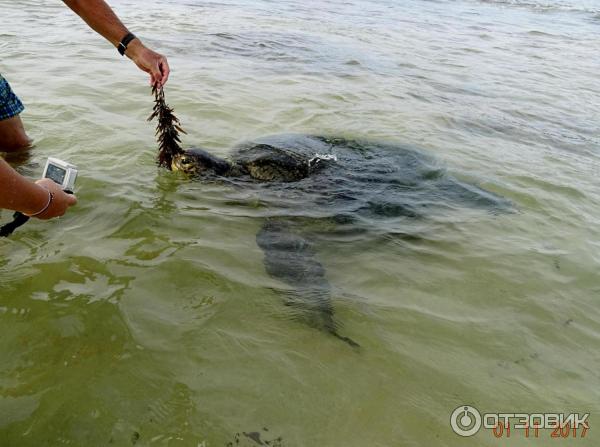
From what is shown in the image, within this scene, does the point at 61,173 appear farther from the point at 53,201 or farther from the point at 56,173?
the point at 53,201

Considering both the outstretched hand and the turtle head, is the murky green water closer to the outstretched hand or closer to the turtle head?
the turtle head

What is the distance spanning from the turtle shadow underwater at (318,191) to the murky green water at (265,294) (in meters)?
0.14

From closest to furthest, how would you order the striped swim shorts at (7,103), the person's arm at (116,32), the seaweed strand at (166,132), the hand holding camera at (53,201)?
the hand holding camera at (53,201), the person's arm at (116,32), the striped swim shorts at (7,103), the seaweed strand at (166,132)

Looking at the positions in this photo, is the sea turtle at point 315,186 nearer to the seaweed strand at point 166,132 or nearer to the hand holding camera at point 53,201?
the seaweed strand at point 166,132

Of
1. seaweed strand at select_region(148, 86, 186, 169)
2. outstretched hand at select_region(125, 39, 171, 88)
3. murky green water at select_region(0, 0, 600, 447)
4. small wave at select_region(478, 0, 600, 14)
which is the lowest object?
murky green water at select_region(0, 0, 600, 447)

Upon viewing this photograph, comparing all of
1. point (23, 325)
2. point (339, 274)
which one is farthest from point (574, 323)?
point (23, 325)

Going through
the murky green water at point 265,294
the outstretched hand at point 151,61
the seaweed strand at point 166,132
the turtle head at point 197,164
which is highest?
the outstretched hand at point 151,61

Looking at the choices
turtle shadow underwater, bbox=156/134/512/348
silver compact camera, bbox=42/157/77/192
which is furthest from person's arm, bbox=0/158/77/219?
turtle shadow underwater, bbox=156/134/512/348

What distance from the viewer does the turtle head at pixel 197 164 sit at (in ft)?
13.6

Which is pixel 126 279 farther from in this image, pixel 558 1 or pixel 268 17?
pixel 558 1

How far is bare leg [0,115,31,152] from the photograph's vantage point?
159 inches

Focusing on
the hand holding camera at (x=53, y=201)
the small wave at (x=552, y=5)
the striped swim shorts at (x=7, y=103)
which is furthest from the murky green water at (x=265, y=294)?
the small wave at (x=552, y=5)

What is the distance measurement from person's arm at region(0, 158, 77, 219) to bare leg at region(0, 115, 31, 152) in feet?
7.37

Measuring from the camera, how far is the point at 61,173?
2.54m
